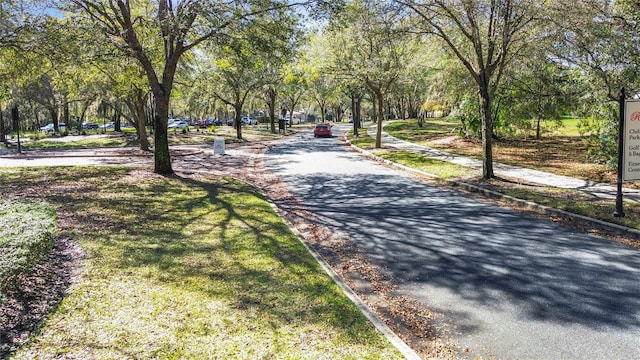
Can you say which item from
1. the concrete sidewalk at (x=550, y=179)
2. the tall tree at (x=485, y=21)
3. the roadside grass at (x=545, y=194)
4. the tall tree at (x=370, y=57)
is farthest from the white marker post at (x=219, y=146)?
the tall tree at (x=485, y=21)

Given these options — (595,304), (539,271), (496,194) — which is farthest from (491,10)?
(595,304)

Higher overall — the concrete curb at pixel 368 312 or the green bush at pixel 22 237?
the green bush at pixel 22 237

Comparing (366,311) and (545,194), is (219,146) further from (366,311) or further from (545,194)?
(366,311)

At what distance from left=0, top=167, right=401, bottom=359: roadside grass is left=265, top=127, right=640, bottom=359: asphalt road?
4.08ft

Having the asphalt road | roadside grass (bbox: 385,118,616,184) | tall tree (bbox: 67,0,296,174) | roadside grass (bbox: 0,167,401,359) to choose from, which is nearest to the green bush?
roadside grass (bbox: 0,167,401,359)

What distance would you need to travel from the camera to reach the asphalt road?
14.5ft

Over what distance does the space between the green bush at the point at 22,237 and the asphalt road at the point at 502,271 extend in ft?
15.0

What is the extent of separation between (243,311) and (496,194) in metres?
8.87

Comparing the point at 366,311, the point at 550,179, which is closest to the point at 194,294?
the point at 366,311

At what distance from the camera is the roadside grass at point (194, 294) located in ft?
13.3

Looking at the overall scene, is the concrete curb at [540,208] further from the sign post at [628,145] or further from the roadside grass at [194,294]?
the roadside grass at [194,294]

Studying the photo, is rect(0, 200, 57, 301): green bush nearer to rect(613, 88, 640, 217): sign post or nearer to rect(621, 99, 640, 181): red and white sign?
rect(613, 88, 640, 217): sign post

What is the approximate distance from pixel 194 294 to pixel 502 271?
423cm

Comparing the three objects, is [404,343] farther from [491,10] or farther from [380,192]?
[491,10]
